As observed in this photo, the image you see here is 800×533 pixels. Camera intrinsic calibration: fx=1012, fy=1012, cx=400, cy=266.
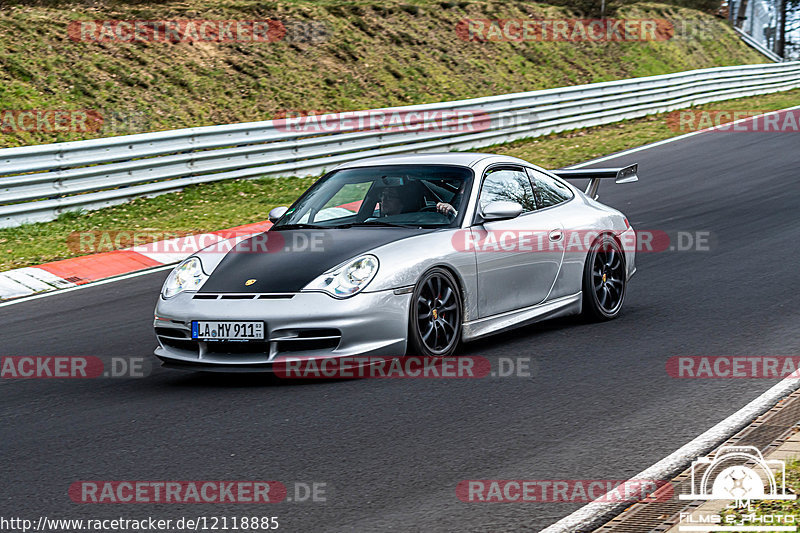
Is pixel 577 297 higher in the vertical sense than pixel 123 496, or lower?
higher

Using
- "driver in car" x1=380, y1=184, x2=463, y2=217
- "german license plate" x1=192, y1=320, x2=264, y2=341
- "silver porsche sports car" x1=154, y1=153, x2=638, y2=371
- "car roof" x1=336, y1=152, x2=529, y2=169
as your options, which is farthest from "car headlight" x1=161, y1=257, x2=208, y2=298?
"car roof" x1=336, y1=152, x2=529, y2=169

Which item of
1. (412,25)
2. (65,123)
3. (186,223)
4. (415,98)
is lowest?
(186,223)

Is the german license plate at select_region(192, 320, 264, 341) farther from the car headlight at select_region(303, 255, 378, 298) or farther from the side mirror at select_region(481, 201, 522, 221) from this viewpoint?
the side mirror at select_region(481, 201, 522, 221)

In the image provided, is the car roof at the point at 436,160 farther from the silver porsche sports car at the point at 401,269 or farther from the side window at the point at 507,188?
the side window at the point at 507,188

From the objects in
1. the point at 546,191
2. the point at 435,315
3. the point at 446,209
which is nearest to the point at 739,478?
the point at 435,315

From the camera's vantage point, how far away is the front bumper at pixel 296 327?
610 cm

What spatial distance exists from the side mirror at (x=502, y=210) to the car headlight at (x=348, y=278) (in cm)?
107

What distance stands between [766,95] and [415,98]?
1072 cm

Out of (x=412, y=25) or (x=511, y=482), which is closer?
(x=511, y=482)

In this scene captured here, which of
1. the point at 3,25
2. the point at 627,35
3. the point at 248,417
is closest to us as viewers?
the point at 248,417

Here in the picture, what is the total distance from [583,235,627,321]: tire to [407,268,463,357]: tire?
5.15 feet

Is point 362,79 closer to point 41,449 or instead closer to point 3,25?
point 3,25

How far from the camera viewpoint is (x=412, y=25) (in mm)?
28234

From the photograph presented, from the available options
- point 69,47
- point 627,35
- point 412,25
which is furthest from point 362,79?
point 627,35
